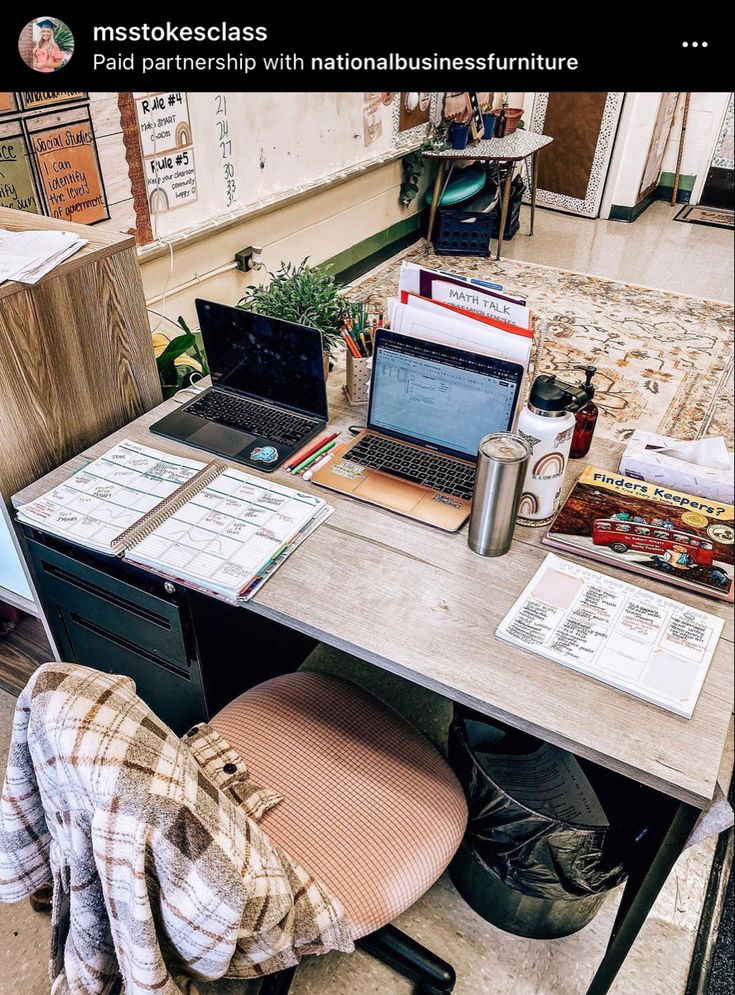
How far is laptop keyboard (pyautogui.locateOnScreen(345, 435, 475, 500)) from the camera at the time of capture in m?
1.29

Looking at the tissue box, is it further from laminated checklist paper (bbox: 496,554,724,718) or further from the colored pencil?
the colored pencil

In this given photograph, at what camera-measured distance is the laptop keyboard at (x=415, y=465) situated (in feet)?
4.24

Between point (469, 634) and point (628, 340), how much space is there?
2.81 m

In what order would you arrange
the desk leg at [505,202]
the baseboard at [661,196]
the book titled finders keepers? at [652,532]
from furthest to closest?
the baseboard at [661,196]
the desk leg at [505,202]
the book titled finders keepers? at [652,532]

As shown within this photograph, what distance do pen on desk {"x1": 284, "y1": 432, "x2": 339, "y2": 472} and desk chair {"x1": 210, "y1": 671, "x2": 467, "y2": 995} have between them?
0.41 meters

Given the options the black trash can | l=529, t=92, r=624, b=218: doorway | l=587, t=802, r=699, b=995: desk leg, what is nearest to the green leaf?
the black trash can

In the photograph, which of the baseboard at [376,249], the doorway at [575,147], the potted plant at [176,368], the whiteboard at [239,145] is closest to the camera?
the potted plant at [176,368]

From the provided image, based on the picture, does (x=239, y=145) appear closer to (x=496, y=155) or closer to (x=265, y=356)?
(x=265, y=356)

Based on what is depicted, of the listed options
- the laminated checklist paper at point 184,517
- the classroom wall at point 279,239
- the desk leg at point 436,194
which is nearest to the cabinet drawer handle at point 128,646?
the laminated checklist paper at point 184,517

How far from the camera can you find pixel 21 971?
1.26m

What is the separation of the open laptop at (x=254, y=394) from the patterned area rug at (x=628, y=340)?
1.64 meters

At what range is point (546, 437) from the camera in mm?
1122

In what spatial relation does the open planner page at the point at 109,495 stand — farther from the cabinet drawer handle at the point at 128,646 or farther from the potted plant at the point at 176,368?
the potted plant at the point at 176,368
